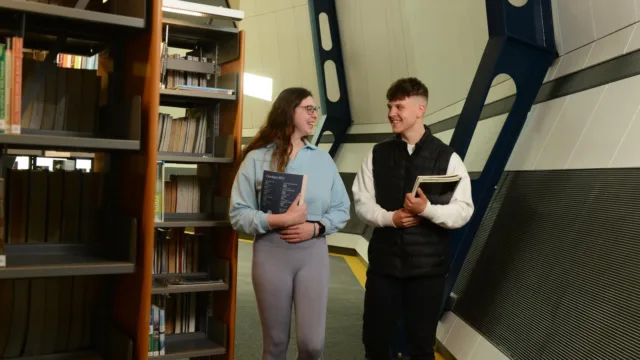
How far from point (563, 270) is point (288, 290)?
1300mm

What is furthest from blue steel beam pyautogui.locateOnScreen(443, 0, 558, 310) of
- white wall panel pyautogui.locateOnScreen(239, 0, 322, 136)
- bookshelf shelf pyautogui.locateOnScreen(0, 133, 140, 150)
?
white wall panel pyautogui.locateOnScreen(239, 0, 322, 136)

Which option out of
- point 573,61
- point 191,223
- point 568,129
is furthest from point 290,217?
point 573,61

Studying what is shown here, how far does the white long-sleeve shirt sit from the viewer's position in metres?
2.90

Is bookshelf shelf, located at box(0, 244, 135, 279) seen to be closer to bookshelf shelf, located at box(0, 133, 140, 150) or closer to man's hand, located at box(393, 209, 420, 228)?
bookshelf shelf, located at box(0, 133, 140, 150)

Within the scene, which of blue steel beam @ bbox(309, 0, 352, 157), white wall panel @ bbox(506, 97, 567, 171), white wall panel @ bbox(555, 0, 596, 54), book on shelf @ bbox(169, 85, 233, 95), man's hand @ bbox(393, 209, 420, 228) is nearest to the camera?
man's hand @ bbox(393, 209, 420, 228)

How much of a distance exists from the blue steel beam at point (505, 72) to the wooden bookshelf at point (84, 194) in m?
2.25

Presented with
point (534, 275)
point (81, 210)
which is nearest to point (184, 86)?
point (81, 210)

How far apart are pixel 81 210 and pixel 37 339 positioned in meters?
0.59

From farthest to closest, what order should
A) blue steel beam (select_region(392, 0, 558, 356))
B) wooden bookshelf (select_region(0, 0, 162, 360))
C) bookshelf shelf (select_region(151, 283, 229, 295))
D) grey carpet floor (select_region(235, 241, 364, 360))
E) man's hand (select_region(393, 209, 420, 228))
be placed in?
grey carpet floor (select_region(235, 241, 364, 360)) → blue steel beam (select_region(392, 0, 558, 356)) → bookshelf shelf (select_region(151, 283, 229, 295)) → man's hand (select_region(393, 209, 420, 228)) → wooden bookshelf (select_region(0, 0, 162, 360))

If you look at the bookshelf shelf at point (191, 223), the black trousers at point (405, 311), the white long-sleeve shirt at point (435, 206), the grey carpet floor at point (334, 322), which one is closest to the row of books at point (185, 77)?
the bookshelf shelf at point (191, 223)

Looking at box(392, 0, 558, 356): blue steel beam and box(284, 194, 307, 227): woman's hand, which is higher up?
box(392, 0, 558, 356): blue steel beam

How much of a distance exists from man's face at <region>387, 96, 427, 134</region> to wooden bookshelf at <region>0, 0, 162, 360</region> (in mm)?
1154

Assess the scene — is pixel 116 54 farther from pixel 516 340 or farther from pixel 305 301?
pixel 516 340

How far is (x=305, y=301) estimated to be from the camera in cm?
274
